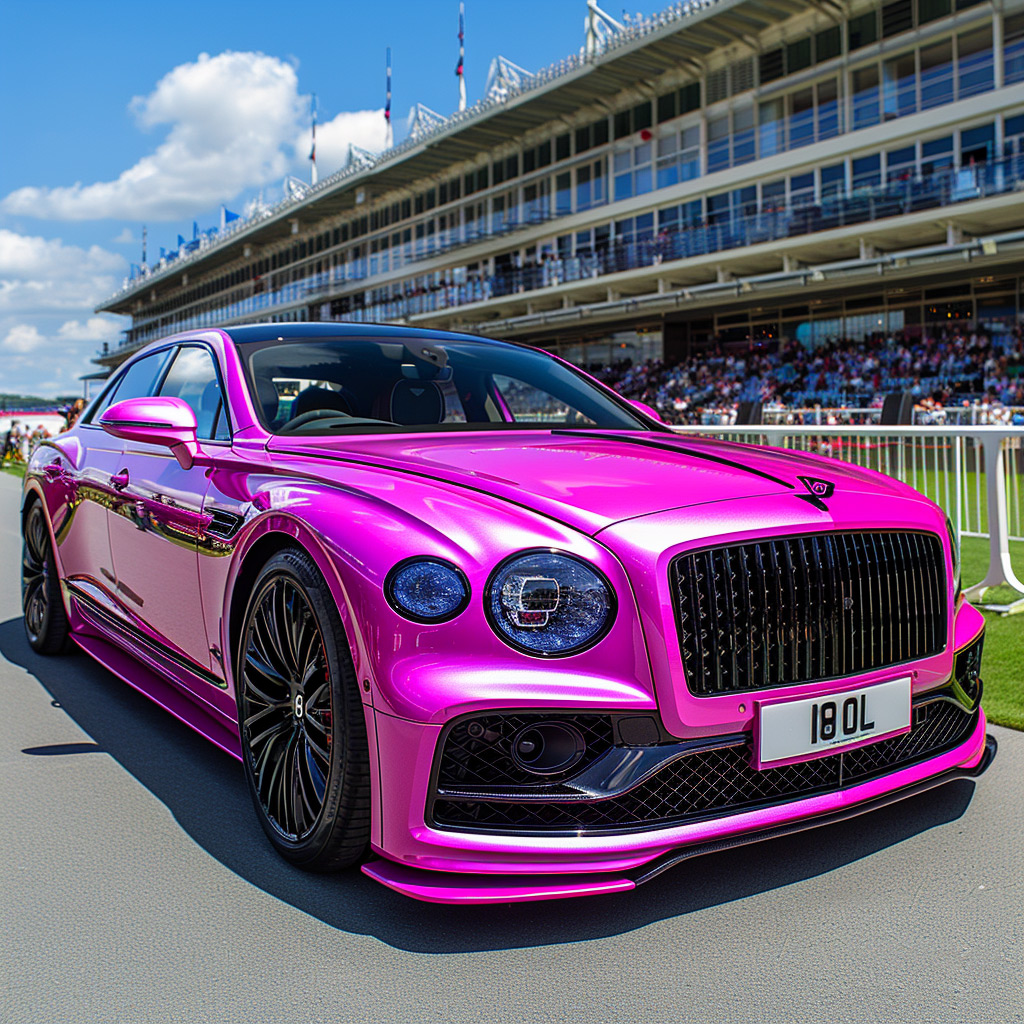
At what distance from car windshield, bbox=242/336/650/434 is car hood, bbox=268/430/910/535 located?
0.78ft

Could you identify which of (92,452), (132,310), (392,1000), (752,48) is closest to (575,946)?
(392,1000)

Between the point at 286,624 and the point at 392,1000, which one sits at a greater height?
the point at 286,624

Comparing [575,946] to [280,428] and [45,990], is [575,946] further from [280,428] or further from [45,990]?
[280,428]

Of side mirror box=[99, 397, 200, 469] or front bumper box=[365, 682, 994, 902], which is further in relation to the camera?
side mirror box=[99, 397, 200, 469]

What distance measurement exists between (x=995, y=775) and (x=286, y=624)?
2408 mm

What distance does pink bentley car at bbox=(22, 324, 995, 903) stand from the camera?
2205 millimetres

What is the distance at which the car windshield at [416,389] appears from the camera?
11.3 ft

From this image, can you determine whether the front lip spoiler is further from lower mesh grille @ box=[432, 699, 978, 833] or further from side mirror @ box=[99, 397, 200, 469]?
side mirror @ box=[99, 397, 200, 469]

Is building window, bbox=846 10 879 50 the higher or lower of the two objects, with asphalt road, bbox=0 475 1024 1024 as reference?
higher

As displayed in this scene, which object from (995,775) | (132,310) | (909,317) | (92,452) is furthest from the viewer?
(132,310)

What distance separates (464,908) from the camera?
7.98 feet

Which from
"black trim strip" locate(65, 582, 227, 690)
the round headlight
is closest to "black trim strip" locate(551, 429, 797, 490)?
the round headlight

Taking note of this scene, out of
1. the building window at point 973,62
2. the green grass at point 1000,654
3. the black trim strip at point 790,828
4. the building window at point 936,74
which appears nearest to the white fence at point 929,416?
the green grass at point 1000,654

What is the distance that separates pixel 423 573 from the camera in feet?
7.48
